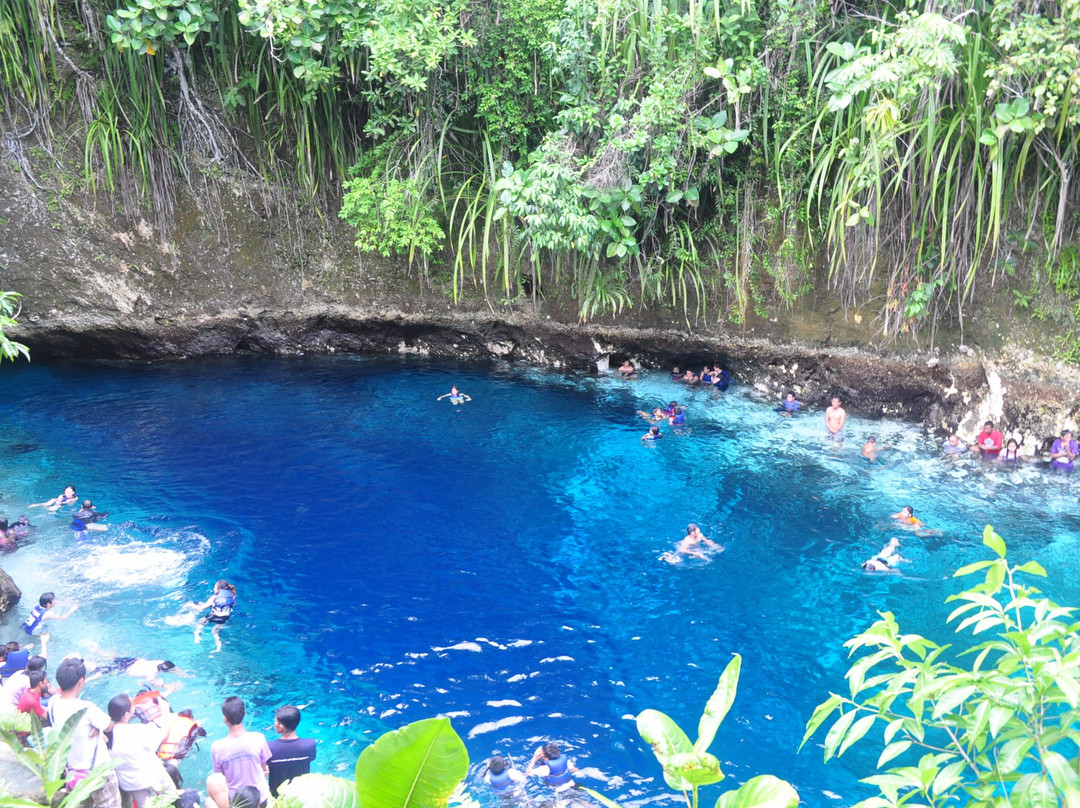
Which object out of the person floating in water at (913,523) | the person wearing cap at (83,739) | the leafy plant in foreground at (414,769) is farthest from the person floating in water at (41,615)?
the person floating in water at (913,523)

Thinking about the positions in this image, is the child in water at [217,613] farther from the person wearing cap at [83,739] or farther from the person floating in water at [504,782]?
the person floating in water at [504,782]

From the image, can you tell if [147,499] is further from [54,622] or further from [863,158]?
[863,158]

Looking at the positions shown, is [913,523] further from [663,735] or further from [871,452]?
[663,735]

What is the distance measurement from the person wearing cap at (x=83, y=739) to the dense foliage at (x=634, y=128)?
294 inches

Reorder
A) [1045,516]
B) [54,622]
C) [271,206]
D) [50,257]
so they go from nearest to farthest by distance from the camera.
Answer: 1. [54,622]
2. [1045,516]
3. [50,257]
4. [271,206]

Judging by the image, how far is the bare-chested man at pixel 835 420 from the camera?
11695 mm

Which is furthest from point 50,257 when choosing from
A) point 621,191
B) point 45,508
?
point 621,191

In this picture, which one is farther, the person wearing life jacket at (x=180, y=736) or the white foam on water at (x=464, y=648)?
the white foam on water at (x=464, y=648)

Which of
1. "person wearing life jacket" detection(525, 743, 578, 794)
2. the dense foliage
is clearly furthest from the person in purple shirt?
the dense foliage

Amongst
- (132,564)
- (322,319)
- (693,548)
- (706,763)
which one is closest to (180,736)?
(132,564)

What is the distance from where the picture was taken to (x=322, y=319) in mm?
15578

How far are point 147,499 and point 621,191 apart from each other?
23.8ft

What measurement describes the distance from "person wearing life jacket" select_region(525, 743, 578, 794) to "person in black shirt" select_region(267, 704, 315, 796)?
1.57m

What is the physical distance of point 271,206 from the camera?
14.7 m
